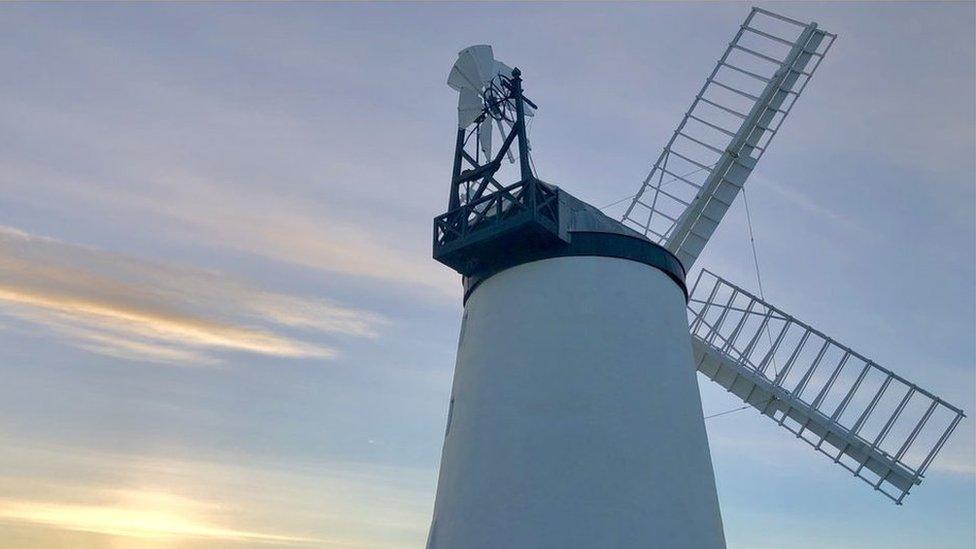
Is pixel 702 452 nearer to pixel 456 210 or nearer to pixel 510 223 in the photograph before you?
pixel 510 223

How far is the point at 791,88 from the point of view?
21.3 m

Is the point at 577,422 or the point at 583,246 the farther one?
the point at 583,246

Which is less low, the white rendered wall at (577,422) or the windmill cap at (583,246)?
the windmill cap at (583,246)

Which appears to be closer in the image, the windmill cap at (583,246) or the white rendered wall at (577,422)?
the white rendered wall at (577,422)

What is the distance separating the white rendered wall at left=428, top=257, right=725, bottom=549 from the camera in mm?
12297

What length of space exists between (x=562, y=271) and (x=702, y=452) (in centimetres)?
414

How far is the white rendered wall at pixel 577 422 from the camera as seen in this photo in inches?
484

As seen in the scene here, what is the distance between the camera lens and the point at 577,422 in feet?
42.1

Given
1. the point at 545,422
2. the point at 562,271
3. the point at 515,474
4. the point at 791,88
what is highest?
the point at 791,88

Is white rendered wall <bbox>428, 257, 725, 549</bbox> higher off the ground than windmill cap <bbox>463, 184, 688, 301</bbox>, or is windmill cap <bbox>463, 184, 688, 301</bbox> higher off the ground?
windmill cap <bbox>463, 184, 688, 301</bbox>

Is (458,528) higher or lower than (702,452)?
lower

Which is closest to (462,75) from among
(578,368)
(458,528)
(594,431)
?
(578,368)

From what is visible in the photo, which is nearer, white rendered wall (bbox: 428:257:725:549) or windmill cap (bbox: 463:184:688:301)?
white rendered wall (bbox: 428:257:725:549)

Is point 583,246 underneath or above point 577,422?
above
